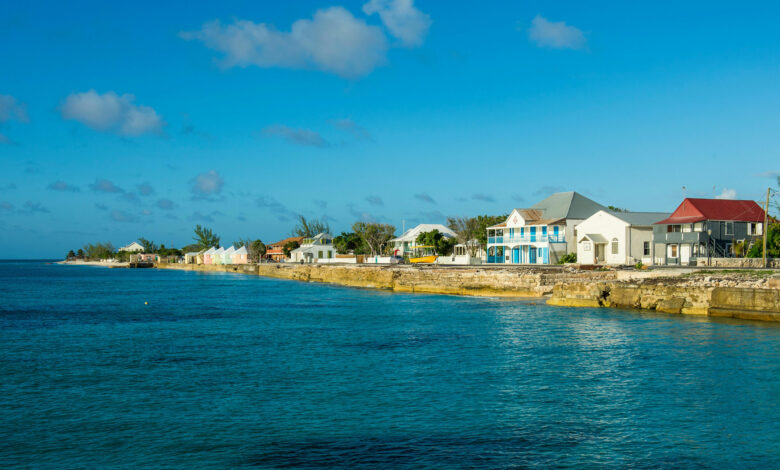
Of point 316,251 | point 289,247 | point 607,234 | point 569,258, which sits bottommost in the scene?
point 569,258

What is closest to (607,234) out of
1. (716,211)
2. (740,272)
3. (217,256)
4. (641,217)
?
(641,217)

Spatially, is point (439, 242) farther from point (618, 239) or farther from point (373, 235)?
point (618, 239)

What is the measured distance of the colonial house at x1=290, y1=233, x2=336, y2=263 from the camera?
11500 centimetres

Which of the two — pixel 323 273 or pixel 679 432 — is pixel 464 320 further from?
pixel 323 273

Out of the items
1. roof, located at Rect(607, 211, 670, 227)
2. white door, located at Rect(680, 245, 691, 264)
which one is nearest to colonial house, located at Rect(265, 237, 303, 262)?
roof, located at Rect(607, 211, 670, 227)

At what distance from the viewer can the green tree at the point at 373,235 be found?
102 metres

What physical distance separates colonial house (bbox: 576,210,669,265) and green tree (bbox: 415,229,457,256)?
29237 millimetres

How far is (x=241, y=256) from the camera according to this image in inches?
5709

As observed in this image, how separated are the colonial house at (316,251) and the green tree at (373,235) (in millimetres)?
11490

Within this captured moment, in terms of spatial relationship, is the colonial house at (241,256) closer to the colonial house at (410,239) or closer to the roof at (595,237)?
the colonial house at (410,239)

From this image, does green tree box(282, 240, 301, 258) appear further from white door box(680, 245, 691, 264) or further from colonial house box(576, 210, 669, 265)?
white door box(680, 245, 691, 264)

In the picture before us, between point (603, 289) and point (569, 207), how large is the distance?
3380cm

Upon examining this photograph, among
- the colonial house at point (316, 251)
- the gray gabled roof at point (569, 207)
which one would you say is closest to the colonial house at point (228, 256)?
the colonial house at point (316, 251)

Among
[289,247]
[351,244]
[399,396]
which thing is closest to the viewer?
[399,396]
